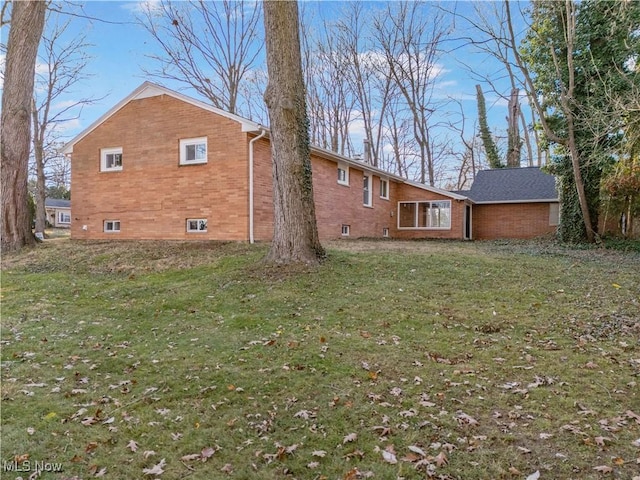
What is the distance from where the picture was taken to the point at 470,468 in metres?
2.69

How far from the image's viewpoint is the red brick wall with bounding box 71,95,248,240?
12055 millimetres

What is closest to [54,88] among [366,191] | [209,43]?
[209,43]

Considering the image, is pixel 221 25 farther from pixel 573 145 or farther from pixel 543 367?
pixel 543 367

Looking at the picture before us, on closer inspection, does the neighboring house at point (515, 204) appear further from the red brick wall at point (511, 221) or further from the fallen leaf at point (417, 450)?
the fallen leaf at point (417, 450)

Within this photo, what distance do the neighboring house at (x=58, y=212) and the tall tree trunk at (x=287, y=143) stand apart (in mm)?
38914

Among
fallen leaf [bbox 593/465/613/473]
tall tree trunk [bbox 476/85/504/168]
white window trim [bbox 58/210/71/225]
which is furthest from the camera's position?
white window trim [bbox 58/210/71/225]

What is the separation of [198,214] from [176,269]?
12.0 ft

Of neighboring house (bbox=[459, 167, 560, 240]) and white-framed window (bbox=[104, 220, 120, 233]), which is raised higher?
neighboring house (bbox=[459, 167, 560, 240])

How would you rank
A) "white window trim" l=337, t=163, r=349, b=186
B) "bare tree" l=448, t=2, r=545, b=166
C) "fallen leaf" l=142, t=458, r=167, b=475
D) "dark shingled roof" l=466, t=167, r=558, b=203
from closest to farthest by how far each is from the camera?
"fallen leaf" l=142, t=458, r=167, b=475 → "bare tree" l=448, t=2, r=545, b=166 → "white window trim" l=337, t=163, r=349, b=186 → "dark shingled roof" l=466, t=167, r=558, b=203

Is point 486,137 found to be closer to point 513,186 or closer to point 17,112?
point 513,186

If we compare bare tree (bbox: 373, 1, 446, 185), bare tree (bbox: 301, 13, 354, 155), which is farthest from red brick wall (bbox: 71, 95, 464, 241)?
bare tree (bbox: 373, 1, 446, 185)

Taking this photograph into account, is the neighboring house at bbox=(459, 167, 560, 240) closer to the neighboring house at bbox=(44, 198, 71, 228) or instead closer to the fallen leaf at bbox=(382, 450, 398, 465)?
the fallen leaf at bbox=(382, 450, 398, 465)

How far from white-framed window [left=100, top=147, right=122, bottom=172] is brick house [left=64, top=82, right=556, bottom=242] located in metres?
0.03

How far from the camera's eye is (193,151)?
42.1 feet
